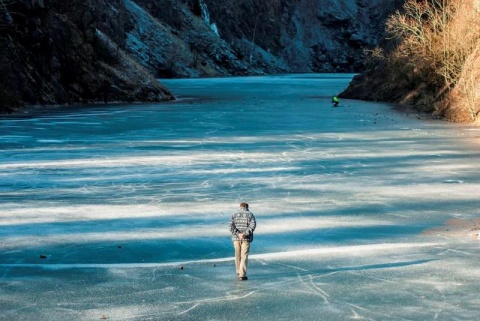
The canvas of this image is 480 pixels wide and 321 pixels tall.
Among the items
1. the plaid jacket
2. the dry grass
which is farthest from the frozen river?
the dry grass

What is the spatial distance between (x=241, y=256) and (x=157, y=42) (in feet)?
364

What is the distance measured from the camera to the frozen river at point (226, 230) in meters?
10.3

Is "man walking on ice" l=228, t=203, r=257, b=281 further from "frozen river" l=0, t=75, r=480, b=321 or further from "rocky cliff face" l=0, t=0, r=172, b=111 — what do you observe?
"rocky cliff face" l=0, t=0, r=172, b=111

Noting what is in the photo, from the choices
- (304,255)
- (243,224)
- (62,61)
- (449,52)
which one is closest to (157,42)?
(62,61)

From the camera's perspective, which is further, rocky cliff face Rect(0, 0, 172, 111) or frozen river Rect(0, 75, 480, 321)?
rocky cliff face Rect(0, 0, 172, 111)

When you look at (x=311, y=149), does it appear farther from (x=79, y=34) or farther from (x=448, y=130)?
(x=79, y=34)

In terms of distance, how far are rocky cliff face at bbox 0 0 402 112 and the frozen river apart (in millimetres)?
21190

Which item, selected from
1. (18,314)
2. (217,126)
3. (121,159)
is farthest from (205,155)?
(18,314)

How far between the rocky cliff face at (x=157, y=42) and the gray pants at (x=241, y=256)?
113 ft

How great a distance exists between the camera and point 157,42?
393 ft

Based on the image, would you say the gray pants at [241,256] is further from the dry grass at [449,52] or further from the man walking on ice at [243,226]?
the dry grass at [449,52]

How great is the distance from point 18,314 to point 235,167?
44.0 ft

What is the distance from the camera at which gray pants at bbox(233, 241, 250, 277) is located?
1046 cm

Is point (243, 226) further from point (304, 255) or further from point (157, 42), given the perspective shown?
point (157, 42)
